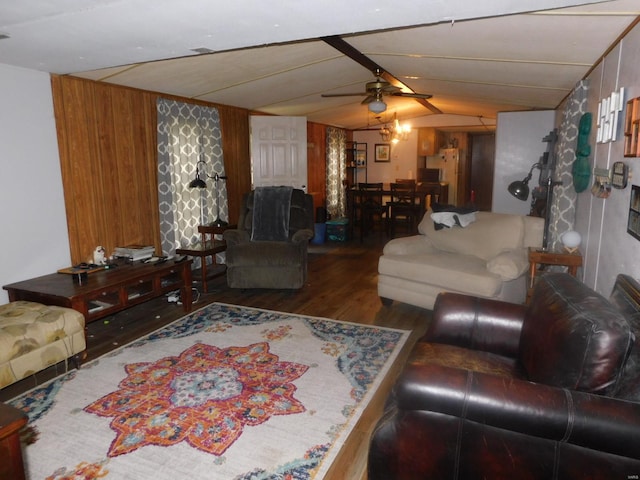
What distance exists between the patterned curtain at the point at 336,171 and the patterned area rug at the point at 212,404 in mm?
5533

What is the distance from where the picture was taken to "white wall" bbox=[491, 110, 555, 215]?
242 inches

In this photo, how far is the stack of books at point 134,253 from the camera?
3.88 metres

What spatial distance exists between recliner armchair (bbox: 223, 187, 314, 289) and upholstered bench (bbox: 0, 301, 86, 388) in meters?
1.79

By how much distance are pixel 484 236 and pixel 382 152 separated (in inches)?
254

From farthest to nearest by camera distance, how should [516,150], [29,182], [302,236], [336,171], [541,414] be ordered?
1. [336,171]
2. [516,150]
3. [302,236]
4. [29,182]
5. [541,414]

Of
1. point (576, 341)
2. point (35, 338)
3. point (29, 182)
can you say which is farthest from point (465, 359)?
point (29, 182)

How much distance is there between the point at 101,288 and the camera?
3.09 m

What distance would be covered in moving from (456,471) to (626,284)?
110cm

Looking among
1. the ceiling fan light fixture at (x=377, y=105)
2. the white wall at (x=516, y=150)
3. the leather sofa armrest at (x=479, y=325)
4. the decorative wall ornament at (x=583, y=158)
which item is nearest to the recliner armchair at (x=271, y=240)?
the ceiling fan light fixture at (x=377, y=105)

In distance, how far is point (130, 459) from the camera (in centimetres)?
197

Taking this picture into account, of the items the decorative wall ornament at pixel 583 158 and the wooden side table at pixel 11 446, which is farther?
the decorative wall ornament at pixel 583 158

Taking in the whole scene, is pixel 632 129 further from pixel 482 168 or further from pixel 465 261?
pixel 482 168

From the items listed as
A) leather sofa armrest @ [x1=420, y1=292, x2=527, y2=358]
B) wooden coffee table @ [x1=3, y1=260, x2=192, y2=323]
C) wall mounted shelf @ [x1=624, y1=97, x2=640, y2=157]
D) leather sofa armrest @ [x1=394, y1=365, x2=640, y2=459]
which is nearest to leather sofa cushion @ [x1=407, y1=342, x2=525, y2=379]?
leather sofa armrest @ [x1=420, y1=292, x2=527, y2=358]

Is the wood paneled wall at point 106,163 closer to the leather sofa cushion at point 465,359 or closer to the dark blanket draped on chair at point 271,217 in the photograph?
the dark blanket draped on chair at point 271,217
